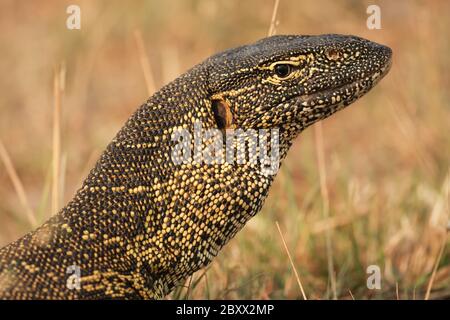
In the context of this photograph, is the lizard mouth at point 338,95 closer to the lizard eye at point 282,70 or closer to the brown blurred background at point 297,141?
the lizard eye at point 282,70

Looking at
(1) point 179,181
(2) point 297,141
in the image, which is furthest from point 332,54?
(2) point 297,141

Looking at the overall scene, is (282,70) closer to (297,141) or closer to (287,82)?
(287,82)

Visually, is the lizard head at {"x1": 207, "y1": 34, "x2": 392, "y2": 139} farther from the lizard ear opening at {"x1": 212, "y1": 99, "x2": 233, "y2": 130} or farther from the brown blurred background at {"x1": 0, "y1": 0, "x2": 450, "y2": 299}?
the brown blurred background at {"x1": 0, "y1": 0, "x2": 450, "y2": 299}

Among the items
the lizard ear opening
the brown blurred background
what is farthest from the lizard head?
the brown blurred background

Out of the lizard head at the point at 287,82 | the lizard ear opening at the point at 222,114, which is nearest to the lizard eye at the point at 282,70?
the lizard head at the point at 287,82

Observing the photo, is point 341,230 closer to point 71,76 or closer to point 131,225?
point 131,225
